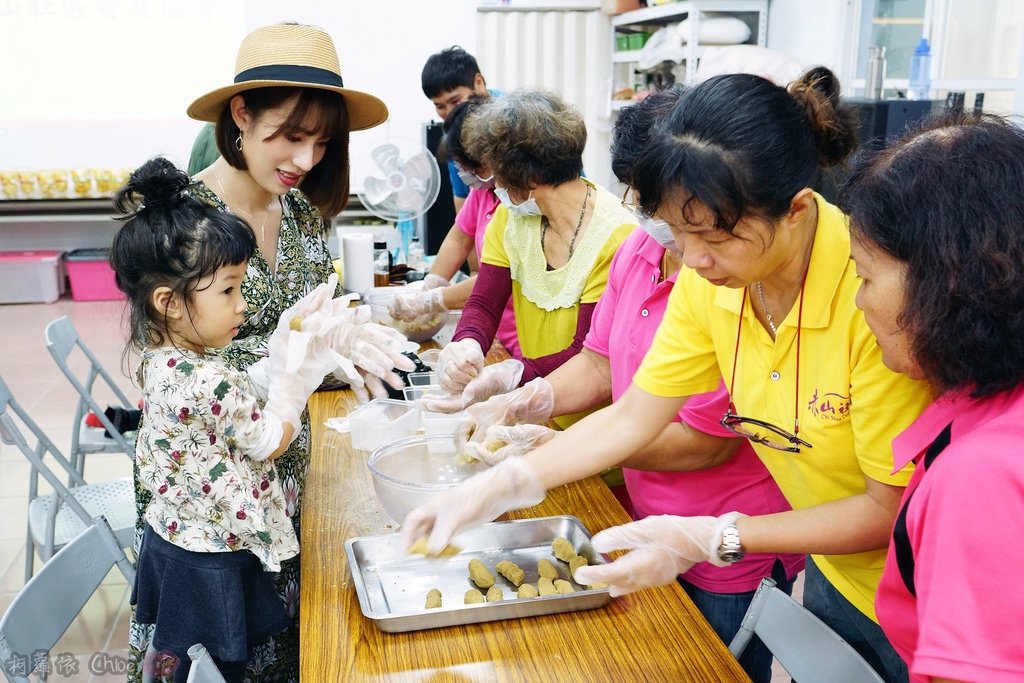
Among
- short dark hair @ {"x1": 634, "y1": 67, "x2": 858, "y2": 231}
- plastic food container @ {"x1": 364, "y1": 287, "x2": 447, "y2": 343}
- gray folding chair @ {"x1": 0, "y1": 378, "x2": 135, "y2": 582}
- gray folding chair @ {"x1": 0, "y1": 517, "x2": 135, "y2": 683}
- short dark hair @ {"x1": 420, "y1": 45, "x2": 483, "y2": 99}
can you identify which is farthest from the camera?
short dark hair @ {"x1": 420, "y1": 45, "x2": 483, "y2": 99}

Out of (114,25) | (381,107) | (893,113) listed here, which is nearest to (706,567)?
(381,107)

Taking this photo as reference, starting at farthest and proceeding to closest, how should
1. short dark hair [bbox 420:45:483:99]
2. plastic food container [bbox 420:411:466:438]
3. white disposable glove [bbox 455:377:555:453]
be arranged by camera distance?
short dark hair [bbox 420:45:483:99] → plastic food container [bbox 420:411:466:438] → white disposable glove [bbox 455:377:555:453]

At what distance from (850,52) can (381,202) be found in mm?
2125

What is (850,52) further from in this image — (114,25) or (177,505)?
(114,25)

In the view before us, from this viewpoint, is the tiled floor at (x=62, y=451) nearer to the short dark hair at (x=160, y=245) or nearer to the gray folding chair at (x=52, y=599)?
the short dark hair at (x=160, y=245)

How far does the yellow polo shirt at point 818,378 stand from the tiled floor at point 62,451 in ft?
3.74

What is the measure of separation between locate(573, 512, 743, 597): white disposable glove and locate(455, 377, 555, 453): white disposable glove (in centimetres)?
58

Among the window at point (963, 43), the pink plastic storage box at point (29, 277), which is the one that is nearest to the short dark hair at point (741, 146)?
the window at point (963, 43)

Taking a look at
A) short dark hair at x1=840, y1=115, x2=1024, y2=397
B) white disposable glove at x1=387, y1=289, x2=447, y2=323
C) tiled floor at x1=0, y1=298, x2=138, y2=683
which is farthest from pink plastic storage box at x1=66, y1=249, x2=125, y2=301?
short dark hair at x1=840, y1=115, x2=1024, y2=397

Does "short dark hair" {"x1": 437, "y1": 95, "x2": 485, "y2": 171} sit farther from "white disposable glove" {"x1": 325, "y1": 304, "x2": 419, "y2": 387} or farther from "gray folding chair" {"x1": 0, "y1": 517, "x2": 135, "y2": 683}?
"gray folding chair" {"x1": 0, "y1": 517, "x2": 135, "y2": 683}

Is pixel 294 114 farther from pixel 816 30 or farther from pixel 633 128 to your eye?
pixel 816 30

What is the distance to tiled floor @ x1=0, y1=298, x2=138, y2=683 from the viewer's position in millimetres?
2572

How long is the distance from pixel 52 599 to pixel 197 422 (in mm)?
387

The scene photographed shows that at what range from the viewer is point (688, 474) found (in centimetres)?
162
